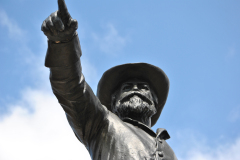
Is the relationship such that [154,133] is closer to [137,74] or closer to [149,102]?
[149,102]

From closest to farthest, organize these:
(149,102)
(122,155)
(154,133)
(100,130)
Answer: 1. (122,155)
2. (100,130)
3. (154,133)
4. (149,102)

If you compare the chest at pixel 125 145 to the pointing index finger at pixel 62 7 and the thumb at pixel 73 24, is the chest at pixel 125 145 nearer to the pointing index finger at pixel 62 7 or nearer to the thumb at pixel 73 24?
the thumb at pixel 73 24

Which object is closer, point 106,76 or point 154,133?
point 154,133

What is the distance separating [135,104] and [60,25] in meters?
2.12

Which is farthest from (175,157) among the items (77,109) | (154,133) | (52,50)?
(52,50)

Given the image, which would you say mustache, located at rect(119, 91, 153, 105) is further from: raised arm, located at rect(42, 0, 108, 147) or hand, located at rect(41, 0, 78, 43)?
hand, located at rect(41, 0, 78, 43)

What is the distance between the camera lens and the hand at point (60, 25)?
382cm

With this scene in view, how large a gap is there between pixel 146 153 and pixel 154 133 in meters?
0.62

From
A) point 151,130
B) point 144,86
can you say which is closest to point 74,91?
point 151,130

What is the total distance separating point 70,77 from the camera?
4.26 m

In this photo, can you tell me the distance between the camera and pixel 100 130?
4.82 meters

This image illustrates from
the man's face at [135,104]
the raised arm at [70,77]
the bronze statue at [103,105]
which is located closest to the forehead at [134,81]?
the bronze statue at [103,105]

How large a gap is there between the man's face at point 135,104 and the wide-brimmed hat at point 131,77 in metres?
0.31

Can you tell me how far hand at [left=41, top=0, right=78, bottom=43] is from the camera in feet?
12.5
